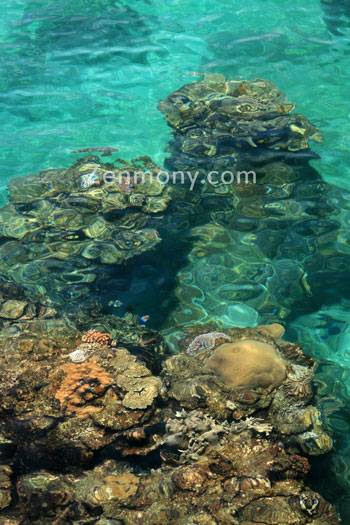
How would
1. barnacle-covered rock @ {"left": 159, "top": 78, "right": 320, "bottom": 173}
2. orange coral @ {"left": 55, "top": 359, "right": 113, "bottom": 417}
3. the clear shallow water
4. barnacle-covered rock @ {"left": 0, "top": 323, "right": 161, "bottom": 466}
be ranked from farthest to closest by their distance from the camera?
the clear shallow water, barnacle-covered rock @ {"left": 159, "top": 78, "right": 320, "bottom": 173}, orange coral @ {"left": 55, "top": 359, "right": 113, "bottom": 417}, barnacle-covered rock @ {"left": 0, "top": 323, "right": 161, "bottom": 466}

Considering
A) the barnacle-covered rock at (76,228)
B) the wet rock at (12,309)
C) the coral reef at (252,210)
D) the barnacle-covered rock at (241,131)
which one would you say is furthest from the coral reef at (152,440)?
the barnacle-covered rock at (241,131)

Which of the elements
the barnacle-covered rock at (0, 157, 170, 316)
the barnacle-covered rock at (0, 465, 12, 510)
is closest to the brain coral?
the barnacle-covered rock at (0, 465, 12, 510)

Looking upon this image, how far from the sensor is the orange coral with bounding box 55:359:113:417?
4.26m

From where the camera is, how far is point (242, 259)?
23.3ft

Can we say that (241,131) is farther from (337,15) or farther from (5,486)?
(337,15)

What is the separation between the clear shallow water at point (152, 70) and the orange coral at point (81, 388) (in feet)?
7.89

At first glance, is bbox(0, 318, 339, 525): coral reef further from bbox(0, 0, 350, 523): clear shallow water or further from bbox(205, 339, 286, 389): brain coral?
bbox(0, 0, 350, 523): clear shallow water

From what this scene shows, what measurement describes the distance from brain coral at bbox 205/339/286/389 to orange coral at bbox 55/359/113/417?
1070mm

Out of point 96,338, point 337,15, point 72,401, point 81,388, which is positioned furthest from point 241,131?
point 337,15

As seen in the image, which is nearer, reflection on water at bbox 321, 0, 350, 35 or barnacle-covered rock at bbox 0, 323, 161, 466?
barnacle-covered rock at bbox 0, 323, 161, 466

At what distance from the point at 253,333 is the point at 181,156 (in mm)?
3810

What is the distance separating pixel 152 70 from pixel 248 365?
28.4ft

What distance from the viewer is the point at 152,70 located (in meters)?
11.3

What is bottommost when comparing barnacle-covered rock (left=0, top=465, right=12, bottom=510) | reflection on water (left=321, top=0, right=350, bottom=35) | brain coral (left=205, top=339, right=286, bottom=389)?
barnacle-covered rock (left=0, top=465, right=12, bottom=510)
